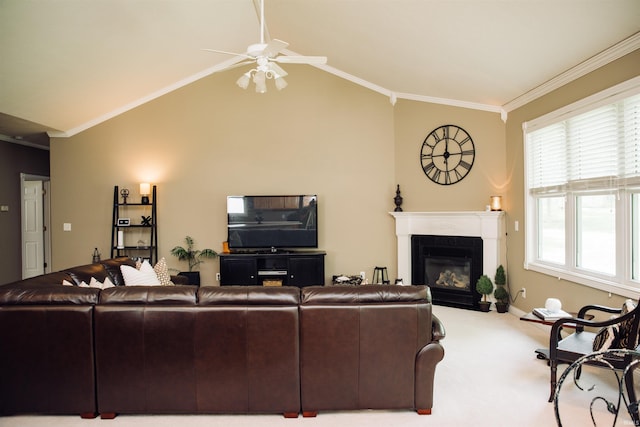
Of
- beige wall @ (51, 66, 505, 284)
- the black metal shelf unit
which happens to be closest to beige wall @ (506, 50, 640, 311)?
beige wall @ (51, 66, 505, 284)

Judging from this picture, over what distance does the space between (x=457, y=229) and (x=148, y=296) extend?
4.31 m

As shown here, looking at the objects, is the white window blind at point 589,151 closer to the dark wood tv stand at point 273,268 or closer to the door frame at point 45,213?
the dark wood tv stand at point 273,268

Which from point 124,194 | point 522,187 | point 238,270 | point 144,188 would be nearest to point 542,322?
point 522,187

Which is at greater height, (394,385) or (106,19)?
(106,19)

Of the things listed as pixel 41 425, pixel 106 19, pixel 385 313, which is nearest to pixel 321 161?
pixel 106 19

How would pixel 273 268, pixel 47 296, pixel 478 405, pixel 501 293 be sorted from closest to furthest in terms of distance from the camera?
pixel 47 296
pixel 478 405
pixel 501 293
pixel 273 268

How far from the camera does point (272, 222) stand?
598 centimetres

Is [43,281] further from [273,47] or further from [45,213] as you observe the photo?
[45,213]

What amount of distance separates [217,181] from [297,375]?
4285mm

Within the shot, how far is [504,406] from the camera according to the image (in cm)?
265

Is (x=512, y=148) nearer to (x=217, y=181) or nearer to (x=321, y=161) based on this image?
(x=321, y=161)

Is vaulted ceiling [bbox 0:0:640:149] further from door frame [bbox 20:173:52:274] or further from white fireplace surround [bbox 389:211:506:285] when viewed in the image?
white fireplace surround [bbox 389:211:506:285]

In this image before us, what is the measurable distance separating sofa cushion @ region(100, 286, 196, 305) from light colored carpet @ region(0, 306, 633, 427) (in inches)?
29.7

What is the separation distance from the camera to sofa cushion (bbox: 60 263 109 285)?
3385 mm
